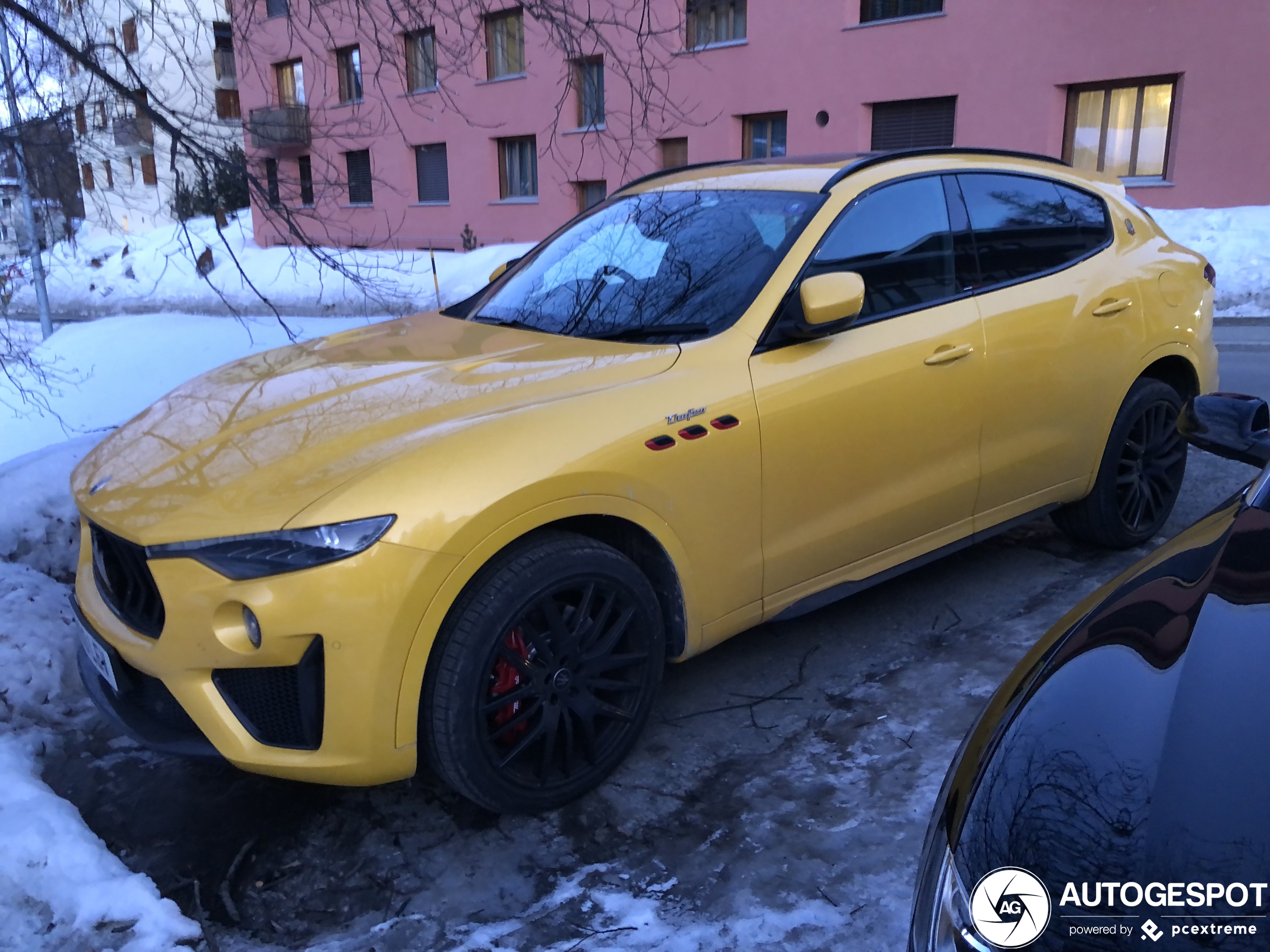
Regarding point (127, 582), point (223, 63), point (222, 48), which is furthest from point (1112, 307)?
point (223, 63)

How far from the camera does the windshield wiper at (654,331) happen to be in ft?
10.7

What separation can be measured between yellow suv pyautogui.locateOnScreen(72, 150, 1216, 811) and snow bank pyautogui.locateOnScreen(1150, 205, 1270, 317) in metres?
10.1

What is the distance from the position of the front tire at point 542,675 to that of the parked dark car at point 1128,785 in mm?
1167

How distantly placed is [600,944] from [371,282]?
4448 millimetres

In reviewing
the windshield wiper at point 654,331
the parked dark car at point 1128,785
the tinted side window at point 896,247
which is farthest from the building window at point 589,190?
the parked dark car at point 1128,785

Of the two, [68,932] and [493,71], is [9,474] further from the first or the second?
[493,71]

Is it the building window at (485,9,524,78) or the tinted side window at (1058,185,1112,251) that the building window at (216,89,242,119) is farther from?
the building window at (485,9,524,78)

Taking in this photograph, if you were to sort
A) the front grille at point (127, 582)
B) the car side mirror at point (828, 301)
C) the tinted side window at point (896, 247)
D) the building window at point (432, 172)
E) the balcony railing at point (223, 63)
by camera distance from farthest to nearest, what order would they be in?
the building window at point (432, 172) → the balcony railing at point (223, 63) → the tinted side window at point (896, 247) → the car side mirror at point (828, 301) → the front grille at point (127, 582)

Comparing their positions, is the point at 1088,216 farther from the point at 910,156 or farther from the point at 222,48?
the point at 222,48

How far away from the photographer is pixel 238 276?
20.2m

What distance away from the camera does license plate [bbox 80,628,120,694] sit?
280 cm

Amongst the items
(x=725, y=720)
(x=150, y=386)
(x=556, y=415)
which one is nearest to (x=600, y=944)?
(x=725, y=720)

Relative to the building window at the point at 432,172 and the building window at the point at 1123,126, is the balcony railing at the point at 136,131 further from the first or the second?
the building window at the point at 432,172

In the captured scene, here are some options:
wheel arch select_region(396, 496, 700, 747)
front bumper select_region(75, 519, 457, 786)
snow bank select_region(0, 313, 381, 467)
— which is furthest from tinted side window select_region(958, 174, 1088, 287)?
snow bank select_region(0, 313, 381, 467)
